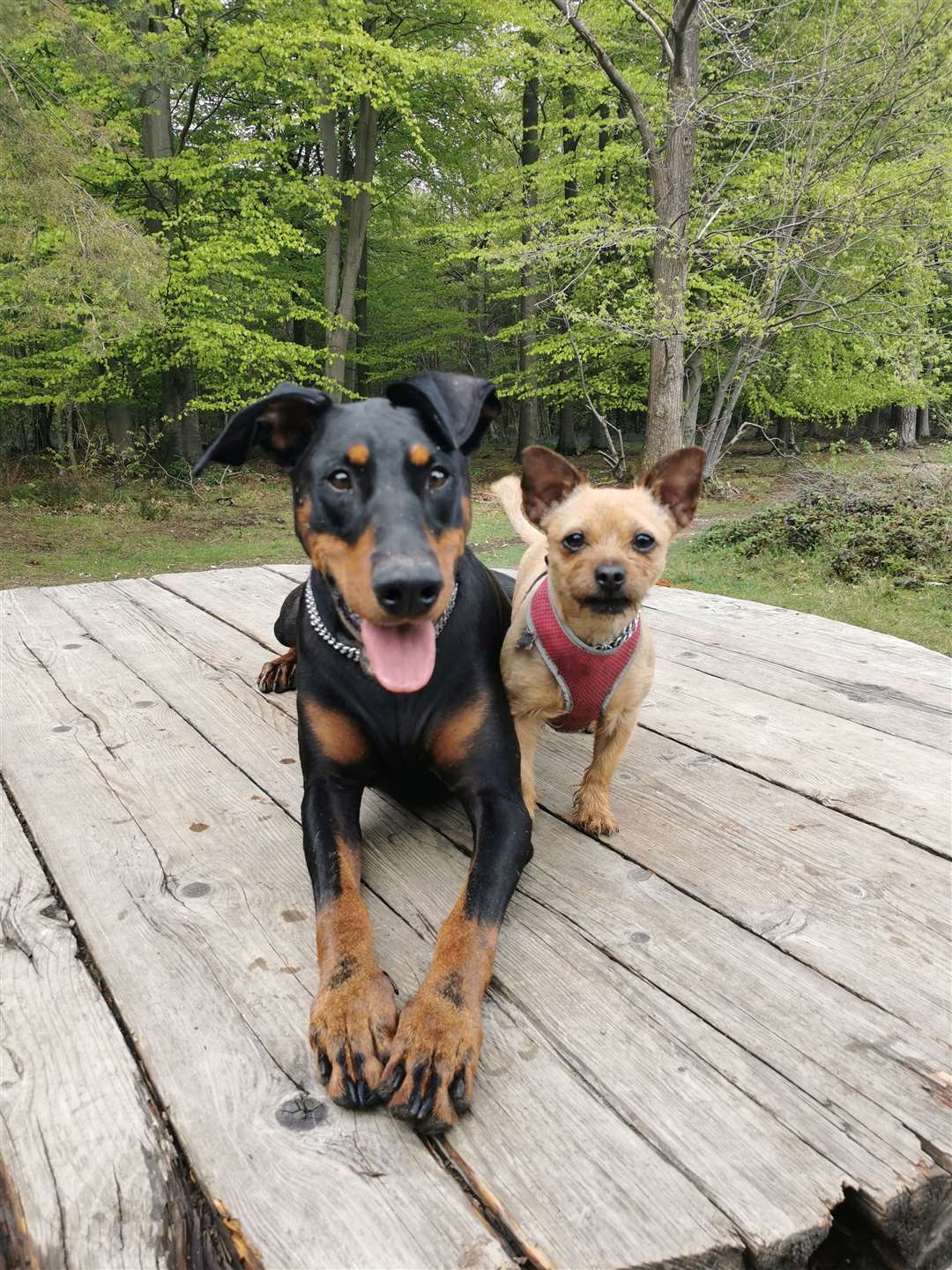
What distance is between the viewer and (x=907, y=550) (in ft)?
27.1

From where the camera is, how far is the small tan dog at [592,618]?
2217 mm

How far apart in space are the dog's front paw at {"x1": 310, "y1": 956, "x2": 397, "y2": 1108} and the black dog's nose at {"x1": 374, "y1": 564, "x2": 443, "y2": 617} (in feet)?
2.11

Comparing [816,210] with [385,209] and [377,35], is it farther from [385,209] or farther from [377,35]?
[385,209]

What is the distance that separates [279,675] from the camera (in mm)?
3104

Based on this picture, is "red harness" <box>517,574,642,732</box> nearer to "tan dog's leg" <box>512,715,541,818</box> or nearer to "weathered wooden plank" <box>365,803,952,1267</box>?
"tan dog's leg" <box>512,715,541,818</box>

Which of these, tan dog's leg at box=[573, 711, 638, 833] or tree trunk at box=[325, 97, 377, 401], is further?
tree trunk at box=[325, 97, 377, 401]

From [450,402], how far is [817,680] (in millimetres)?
1915

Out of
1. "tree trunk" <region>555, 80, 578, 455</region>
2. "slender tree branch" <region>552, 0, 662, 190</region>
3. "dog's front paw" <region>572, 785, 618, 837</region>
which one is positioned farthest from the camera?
"tree trunk" <region>555, 80, 578, 455</region>

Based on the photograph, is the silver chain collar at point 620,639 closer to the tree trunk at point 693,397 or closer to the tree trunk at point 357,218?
the tree trunk at point 693,397

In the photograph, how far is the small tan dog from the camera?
222 cm

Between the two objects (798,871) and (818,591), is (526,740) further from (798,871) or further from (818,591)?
(818,591)

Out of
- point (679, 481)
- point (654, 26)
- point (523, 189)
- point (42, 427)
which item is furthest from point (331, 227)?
point (679, 481)

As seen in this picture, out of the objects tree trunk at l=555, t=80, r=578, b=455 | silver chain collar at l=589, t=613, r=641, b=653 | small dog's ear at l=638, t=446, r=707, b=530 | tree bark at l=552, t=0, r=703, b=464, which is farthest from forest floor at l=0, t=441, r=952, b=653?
silver chain collar at l=589, t=613, r=641, b=653

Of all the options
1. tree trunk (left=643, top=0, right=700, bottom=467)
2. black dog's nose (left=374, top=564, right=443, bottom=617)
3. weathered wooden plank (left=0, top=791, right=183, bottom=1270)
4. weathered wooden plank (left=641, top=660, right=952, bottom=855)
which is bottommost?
weathered wooden plank (left=0, top=791, right=183, bottom=1270)
